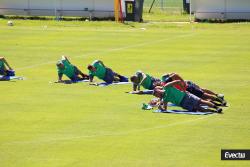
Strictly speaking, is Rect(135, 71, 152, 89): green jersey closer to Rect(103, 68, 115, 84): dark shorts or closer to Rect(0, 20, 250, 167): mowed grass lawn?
Rect(0, 20, 250, 167): mowed grass lawn

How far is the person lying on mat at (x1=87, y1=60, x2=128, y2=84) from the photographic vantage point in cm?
3297

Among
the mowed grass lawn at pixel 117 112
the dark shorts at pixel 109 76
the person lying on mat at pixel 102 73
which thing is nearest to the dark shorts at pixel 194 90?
the mowed grass lawn at pixel 117 112

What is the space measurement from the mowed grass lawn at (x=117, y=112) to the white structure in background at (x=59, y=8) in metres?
19.4

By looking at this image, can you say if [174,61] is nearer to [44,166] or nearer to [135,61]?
[135,61]

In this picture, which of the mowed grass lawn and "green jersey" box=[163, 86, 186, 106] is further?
"green jersey" box=[163, 86, 186, 106]

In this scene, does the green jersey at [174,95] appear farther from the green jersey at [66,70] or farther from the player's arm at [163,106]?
the green jersey at [66,70]

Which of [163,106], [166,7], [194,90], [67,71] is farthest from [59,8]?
[163,106]

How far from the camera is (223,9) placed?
70.7 meters

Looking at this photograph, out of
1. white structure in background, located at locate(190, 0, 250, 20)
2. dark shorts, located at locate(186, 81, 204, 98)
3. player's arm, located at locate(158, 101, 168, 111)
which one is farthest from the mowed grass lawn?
white structure in background, located at locate(190, 0, 250, 20)

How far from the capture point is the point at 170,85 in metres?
26.3

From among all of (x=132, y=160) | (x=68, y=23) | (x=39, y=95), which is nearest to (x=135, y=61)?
(x=39, y=95)

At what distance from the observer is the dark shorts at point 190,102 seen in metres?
26.4

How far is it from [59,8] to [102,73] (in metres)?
42.3

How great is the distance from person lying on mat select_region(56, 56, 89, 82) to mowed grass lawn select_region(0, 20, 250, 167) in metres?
0.88
